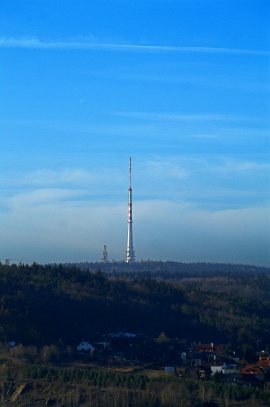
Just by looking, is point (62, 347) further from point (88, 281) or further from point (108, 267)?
point (108, 267)

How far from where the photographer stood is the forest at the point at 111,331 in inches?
701

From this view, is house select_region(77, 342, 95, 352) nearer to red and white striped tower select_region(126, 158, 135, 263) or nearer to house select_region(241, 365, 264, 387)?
house select_region(241, 365, 264, 387)

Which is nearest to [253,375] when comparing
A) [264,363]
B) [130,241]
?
[264,363]

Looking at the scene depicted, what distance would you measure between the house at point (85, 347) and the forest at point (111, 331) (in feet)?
1.26

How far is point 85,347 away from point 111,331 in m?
3.70

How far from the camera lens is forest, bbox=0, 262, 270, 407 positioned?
58.4 feet

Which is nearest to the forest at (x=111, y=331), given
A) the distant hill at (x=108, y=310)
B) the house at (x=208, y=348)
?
the distant hill at (x=108, y=310)

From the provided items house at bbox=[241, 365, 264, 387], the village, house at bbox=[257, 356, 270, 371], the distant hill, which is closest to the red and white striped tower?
the distant hill

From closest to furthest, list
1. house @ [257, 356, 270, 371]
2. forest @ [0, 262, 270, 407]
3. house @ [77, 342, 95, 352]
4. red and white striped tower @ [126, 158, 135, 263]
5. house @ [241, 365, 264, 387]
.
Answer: forest @ [0, 262, 270, 407]
house @ [241, 365, 264, 387]
house @ [257, 356, 270, 371]
house @ [77, 342, 95, 352]
red and white striped tower @ [126, 158, 135, 263]

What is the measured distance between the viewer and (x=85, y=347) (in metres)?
26.1

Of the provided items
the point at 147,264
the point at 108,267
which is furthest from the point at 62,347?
the point at 147,264

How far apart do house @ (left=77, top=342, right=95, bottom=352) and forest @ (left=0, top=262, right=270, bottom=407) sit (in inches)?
15.1

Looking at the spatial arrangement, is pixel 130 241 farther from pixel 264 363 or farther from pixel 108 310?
pixel 264 363

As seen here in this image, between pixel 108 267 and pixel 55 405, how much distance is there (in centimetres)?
5220
